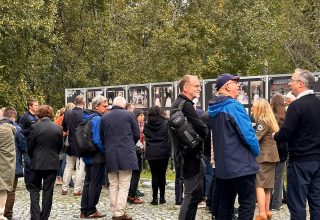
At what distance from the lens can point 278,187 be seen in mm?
10469

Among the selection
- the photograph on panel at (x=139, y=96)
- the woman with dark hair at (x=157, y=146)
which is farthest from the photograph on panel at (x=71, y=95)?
the woman with dark hair at (x=157, y=146)

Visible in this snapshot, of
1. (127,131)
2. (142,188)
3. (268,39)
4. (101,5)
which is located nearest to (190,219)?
(127,131)

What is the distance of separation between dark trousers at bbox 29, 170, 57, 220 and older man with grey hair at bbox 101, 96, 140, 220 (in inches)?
41.1

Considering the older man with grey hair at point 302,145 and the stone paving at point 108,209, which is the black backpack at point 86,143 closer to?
the stone paving at point 108,209

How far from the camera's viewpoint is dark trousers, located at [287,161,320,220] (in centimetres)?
706

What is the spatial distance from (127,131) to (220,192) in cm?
321

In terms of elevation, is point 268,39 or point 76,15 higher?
point 76,15

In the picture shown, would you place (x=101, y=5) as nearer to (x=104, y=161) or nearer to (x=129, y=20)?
(x=129, y=20)

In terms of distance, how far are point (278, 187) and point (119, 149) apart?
2882 mm

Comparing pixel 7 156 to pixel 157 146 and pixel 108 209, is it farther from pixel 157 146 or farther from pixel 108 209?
pixel 157 146

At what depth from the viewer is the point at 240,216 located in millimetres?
6949

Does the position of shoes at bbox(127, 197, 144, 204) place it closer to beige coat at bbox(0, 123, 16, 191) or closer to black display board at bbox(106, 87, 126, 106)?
beige coat at bbox(0, 123, 16, 191)

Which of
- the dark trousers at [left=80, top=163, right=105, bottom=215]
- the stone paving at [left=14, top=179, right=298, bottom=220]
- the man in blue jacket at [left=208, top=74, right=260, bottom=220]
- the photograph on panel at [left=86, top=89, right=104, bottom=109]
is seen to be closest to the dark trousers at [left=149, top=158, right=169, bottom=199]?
the stone paving at [left=14, top=179, right=298, bottom=220]

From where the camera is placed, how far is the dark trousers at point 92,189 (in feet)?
33.8
